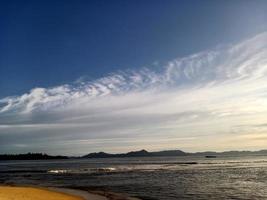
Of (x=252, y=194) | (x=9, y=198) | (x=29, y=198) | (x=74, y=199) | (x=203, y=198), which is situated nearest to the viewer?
(x=9, y=198)

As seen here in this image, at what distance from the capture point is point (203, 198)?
34.9 m

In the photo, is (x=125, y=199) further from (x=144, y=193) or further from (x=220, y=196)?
(x=220, y=196)

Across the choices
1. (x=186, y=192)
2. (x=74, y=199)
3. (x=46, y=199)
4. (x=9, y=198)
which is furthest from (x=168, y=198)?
(x=9, y=198)

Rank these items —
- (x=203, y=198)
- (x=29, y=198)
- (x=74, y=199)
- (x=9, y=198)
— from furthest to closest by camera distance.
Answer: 1. (x=203, y=198)
2. (x=74, y=199)
3. (x=29, y=198)
4. (x=9, y=198)

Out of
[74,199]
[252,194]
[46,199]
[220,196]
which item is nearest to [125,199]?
[74,199]

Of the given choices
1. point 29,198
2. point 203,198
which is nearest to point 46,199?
point 29,198

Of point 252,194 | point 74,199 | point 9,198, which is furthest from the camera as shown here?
point 252,194

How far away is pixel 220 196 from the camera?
3612cm

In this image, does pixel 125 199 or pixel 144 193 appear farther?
pixel 144 193

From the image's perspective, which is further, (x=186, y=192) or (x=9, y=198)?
(x=186, y=192)

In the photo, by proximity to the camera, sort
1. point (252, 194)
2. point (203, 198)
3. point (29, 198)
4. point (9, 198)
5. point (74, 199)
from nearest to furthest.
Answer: point (9, 198)
point (29, 198)
point (74, 199)
point (203, 198)
point (252, 194)

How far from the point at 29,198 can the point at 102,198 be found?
6189mm

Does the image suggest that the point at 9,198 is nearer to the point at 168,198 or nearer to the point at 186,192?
the point at 168,198

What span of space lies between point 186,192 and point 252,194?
605 centimetres
